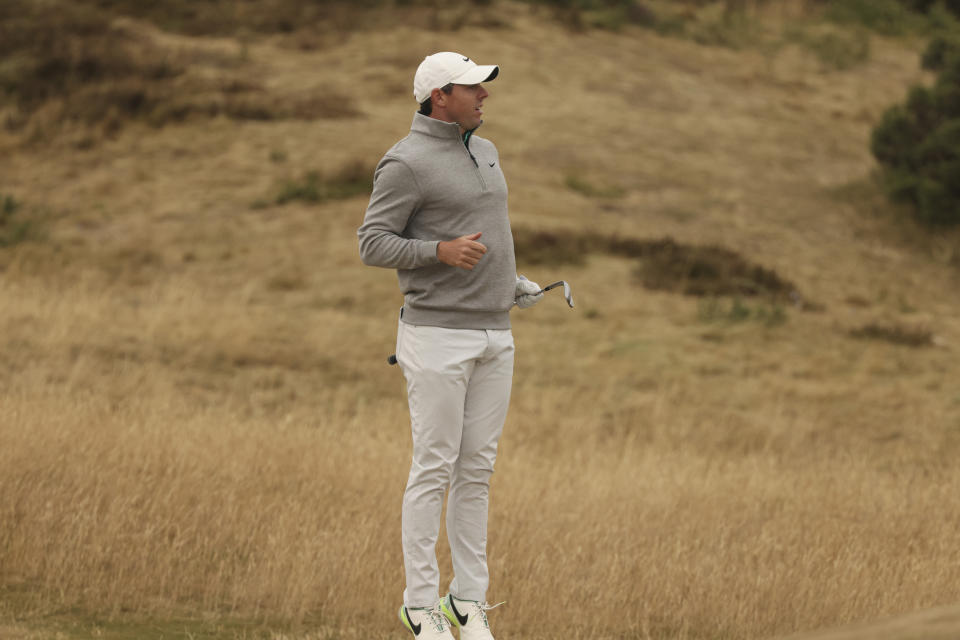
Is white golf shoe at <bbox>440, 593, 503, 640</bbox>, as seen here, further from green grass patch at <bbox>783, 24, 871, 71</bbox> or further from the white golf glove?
green grass patch at <bbox>783, 24, 871, 71</bbox>

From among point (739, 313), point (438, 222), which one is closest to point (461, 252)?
point (438, 222)

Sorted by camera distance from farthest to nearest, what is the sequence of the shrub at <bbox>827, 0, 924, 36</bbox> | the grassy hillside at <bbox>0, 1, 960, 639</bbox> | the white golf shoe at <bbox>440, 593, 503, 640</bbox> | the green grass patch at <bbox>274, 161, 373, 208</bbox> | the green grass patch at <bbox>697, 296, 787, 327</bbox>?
the shrub at <bbox>827, 0, 924, 36</bbox>, the green grass patch at <bbox>274, 161, 373, 208</bbox>, the green grass patch at <bbox>697, 296, 787, 327</bbox>, the grassy hillside at <bbox>0, 1, 960, 639</bbox>, the white golf shoe at <bbox>440, 593, 503, 640</bbox>

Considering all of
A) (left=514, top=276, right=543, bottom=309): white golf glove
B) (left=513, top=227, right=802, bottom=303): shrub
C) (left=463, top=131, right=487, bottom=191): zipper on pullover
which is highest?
(left=463, top=131, right=487, bottom=191): zipper on pullover

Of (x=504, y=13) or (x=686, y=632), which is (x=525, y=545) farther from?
(x=504, y=13)

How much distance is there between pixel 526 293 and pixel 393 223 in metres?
0.65

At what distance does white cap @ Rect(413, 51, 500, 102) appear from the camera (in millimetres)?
4078

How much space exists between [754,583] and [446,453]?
2.11 meters

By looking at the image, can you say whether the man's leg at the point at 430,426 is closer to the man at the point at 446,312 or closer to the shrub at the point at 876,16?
the man at the point at 446,312

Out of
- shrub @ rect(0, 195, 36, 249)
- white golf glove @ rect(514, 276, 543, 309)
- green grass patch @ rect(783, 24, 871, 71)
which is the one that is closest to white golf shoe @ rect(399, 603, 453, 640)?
white golf glove @ rect(514, 276, 543, 309)

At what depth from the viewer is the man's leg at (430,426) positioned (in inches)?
160

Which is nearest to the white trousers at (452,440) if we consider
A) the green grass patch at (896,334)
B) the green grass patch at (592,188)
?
the green grass patch at (896,334)

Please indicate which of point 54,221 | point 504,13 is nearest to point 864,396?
point 54,221

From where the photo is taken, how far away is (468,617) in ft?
13.8

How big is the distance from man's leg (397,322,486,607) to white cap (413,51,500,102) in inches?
35.9
